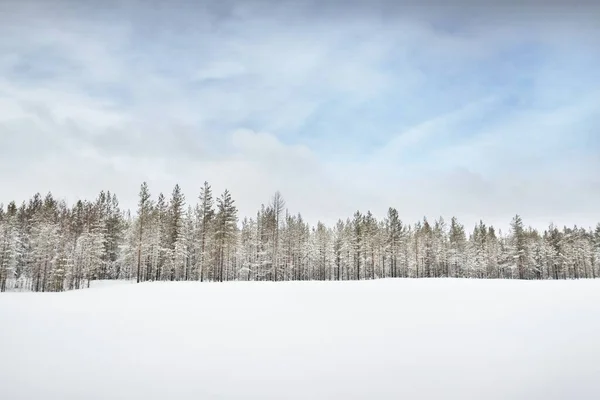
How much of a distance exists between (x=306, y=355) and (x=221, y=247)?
157ft

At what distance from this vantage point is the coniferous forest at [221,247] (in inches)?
1977

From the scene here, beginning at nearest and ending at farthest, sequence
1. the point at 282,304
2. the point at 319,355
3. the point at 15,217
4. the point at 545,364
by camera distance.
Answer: the point at 545,364 < the point at 319,355 < the point at 282,304 < the point at 15,217

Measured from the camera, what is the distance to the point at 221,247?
180 ft

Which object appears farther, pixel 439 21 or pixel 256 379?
pixel 439 21

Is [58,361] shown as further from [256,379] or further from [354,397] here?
[354,397]

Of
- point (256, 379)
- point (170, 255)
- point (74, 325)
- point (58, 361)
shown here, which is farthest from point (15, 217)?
point (256, 379)

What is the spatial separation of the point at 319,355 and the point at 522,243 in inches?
3628

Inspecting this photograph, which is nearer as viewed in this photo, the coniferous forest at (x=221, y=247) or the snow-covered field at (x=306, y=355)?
the snow-covered field at (x=306, y=355)

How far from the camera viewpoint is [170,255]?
2195 inches

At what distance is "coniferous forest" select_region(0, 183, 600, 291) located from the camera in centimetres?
5022

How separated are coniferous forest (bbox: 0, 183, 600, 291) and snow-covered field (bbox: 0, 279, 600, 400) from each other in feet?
125

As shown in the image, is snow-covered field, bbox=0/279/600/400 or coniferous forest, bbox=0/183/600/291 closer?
snow-covered field, bbox=0/279/600/400

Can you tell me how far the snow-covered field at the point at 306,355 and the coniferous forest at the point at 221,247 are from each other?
3798cm

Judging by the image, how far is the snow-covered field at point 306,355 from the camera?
23.2 ft
